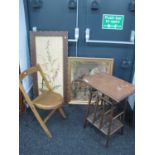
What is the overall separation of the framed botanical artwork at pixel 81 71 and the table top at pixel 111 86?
385 mm

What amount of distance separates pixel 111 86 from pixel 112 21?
78 centimetres

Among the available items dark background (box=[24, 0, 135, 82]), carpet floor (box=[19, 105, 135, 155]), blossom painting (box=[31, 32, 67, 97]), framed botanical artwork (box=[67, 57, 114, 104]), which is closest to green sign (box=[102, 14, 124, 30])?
dark background (box=[24, 0, 135, 82])

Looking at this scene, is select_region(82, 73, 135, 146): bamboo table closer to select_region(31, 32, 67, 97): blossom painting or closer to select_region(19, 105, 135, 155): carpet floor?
select_region(19, 105, 135, 155): carpet floor

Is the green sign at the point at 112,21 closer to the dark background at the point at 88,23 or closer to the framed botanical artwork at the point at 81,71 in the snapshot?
the dark background at the point at 88,23

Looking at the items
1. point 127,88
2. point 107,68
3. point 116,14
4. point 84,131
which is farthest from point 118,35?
point 84,131

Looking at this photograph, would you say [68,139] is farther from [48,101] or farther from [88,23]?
[88,23]

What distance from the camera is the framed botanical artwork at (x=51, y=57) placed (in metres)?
2.22

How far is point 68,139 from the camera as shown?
6.76ft

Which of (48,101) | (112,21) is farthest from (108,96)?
(112,21)

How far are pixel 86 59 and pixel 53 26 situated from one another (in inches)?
21.4

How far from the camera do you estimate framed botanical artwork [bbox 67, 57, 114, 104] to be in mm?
2344

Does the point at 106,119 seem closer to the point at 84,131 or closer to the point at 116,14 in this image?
the point at 84,131

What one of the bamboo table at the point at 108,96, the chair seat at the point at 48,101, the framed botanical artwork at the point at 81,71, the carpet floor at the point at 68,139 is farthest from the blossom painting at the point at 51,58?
the bamboo table at the point at 108,96
